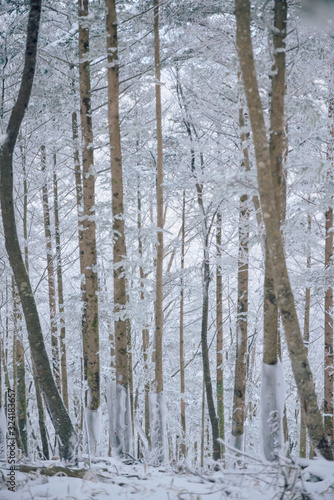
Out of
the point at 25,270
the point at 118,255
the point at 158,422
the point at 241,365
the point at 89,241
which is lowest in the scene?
the point at 158,422

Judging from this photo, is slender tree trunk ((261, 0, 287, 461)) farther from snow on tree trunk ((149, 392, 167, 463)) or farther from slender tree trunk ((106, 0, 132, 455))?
snow on tree trunk ((149, 392, 167, 463))

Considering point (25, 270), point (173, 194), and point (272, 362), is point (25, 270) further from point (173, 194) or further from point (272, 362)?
point (173, 194)

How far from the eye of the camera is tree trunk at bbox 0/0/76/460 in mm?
4637

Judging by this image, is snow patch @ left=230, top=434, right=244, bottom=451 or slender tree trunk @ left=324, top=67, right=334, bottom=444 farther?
slender tree trunk @ left=324, top=67, right=334, bottom=444

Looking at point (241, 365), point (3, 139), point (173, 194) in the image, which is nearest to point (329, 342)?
point (241, 365)

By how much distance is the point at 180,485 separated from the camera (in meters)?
2.87

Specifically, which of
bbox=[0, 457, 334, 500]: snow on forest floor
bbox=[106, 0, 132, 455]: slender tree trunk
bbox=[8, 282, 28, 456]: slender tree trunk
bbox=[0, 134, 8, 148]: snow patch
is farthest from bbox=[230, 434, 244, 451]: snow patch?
bbox=[0, 134, 8, 148]: snow patch

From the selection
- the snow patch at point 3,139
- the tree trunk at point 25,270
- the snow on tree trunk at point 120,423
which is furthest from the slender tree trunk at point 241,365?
the snow patch at point 3,139

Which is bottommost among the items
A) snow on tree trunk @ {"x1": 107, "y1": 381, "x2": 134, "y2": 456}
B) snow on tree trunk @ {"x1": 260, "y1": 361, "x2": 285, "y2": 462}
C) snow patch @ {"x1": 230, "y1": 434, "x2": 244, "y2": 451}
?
snow patch @ {"x1": 230, "y1": 434, "x2": 244, "y2": 451}

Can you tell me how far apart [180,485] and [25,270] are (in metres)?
3.52

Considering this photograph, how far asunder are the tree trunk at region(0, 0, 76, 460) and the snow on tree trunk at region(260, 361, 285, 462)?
2.78 m

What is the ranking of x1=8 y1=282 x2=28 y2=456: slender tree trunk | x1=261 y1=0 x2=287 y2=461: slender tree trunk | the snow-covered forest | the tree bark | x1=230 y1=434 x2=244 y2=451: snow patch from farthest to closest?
1. x1=8 y1=282 x2=28 y2=456: slender tree trunk
2. x1=230 y1=434 x2=244 y2=451: snow patch
3. the tree bark
4. x1=261 y1=0 x2=287 y2=461: slender tree trunk
5. the snow-covered forest

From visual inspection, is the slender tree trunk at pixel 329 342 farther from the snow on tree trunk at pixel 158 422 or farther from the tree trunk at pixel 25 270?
the tree trunk at pixel 25 270

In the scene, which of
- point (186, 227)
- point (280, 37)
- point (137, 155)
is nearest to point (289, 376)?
point (186, 227)
